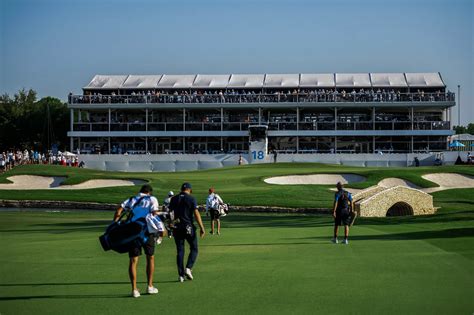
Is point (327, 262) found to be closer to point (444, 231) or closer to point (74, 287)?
point (74, 287)

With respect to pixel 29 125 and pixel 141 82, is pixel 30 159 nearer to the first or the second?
pixel 141 82

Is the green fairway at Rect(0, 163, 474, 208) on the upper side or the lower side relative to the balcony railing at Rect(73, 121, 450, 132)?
lower

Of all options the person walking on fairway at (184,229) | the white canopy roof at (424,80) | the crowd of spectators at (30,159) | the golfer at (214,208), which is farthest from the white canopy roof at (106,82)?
the person walking on fairway at (184,229)

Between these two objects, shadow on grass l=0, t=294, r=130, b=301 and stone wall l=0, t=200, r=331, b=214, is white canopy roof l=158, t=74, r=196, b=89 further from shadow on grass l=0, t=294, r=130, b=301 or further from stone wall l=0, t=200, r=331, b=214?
shadow on grass l=0, t=294, r=130, b=301

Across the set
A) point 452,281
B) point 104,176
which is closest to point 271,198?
point 104,176

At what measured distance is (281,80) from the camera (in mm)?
A: 97062

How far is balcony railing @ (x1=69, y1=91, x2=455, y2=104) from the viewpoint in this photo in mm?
87562

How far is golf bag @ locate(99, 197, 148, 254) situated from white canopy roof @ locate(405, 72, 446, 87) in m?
85.0

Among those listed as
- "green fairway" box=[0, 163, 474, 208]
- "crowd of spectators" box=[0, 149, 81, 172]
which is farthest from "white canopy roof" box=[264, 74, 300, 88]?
"green fairway" box=[0, 163, 474, 208]

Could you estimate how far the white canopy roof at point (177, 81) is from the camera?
96.4 meters

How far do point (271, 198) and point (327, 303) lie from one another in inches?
1279

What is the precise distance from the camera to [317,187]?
51000 mm

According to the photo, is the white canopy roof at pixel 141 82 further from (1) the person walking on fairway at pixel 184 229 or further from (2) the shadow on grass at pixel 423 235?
(1) the person walking on fairway at pixel 184 229

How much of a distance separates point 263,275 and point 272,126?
73815 mm
